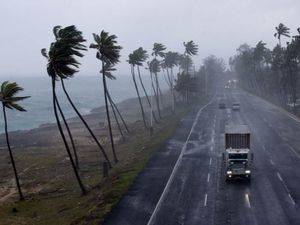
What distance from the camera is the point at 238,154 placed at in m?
46.1

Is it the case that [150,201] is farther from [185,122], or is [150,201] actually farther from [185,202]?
[185,122]

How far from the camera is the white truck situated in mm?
45000

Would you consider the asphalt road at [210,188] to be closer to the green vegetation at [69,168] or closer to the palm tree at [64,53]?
the green vegetation at [69,168]

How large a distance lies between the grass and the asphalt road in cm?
174

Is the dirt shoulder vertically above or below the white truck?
below

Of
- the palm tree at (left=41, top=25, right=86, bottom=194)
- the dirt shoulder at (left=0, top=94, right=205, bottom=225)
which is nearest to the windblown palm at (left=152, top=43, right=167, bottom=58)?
the dirt shoulder at (left=0, top=94, right=205, bottom=225)

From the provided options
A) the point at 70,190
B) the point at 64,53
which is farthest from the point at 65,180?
the point at 64,53

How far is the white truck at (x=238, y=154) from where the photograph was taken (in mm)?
45000

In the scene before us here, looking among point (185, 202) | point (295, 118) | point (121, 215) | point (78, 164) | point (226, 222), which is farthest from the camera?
point (295, 118)

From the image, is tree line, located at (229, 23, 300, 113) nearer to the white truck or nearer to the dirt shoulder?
the dirt shoulder

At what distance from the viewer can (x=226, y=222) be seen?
3438cm

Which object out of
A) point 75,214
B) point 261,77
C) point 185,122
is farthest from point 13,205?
point 261,77

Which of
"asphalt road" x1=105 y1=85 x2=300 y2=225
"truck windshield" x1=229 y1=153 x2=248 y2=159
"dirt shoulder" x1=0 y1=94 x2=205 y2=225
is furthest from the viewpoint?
"truck windshield" x1=229 y1=153 x2=248 y2=159

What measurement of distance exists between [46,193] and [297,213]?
28.4m
